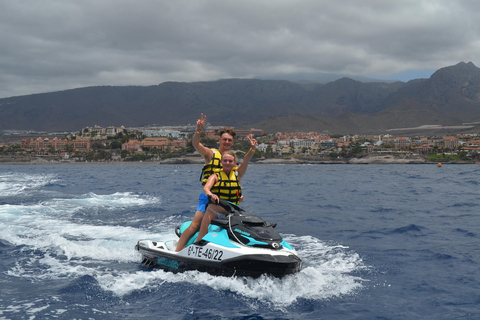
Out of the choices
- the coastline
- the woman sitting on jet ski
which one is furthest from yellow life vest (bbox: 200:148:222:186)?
the coastline

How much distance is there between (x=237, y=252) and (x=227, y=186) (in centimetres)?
127

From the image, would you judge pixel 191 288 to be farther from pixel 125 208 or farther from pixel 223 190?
pixel 125 208

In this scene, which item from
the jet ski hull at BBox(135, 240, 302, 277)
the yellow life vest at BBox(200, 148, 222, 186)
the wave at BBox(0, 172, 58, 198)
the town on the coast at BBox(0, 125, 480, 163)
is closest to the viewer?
the jet ski hull at BBox(135, 240, 302, 277)

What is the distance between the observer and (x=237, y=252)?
7125mm

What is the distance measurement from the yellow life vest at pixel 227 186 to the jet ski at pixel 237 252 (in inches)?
8.1

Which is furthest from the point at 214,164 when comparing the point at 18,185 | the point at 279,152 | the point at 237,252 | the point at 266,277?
the point at 279,152

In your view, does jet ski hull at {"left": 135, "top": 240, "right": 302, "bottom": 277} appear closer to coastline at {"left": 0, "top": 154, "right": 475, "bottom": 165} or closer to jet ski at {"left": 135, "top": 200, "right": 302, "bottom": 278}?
jet ski at {"left": 135, "top": 200, "right": 302, "bottom": 278}

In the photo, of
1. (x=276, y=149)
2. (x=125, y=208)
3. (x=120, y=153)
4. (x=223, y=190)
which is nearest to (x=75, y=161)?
(x=120, y=153)

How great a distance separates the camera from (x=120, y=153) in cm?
16225

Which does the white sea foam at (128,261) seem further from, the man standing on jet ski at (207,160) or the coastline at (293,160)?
the coastline at (293,160)

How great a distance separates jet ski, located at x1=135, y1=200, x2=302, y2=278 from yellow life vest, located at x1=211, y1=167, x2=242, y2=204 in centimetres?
20

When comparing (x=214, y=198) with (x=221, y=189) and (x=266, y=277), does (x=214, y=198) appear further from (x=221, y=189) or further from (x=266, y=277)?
(x=266, y=277)

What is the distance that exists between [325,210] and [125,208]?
307 inches

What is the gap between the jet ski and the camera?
695 cm
